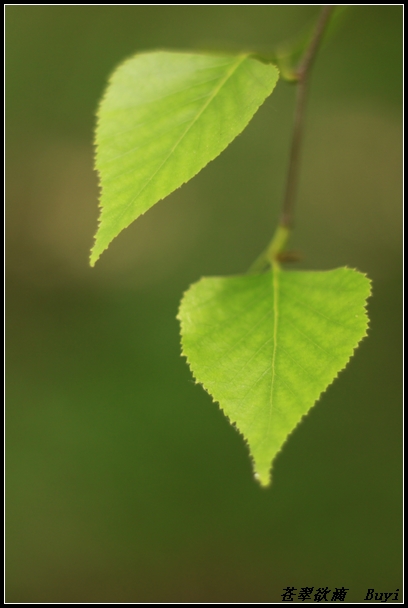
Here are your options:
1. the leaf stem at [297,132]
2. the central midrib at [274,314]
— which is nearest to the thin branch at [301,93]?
the leaf stem at [297,132]

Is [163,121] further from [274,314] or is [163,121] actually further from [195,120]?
[274,314]

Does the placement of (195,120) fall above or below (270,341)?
above

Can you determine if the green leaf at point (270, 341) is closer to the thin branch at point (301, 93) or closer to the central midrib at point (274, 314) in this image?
the central midrib at point (274, 314)

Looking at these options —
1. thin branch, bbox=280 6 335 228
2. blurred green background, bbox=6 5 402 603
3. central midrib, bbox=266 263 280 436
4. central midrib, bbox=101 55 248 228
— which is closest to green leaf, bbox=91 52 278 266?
central midrib, bbox=101 55 248 228

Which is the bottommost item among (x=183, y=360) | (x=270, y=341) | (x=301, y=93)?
(x=270, y=341)

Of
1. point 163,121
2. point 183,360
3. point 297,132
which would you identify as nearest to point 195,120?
point 163,121

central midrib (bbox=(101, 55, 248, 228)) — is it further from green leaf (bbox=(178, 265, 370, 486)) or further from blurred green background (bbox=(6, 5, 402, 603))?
blurred green background (bbox=(6, 5, 402, 603))
